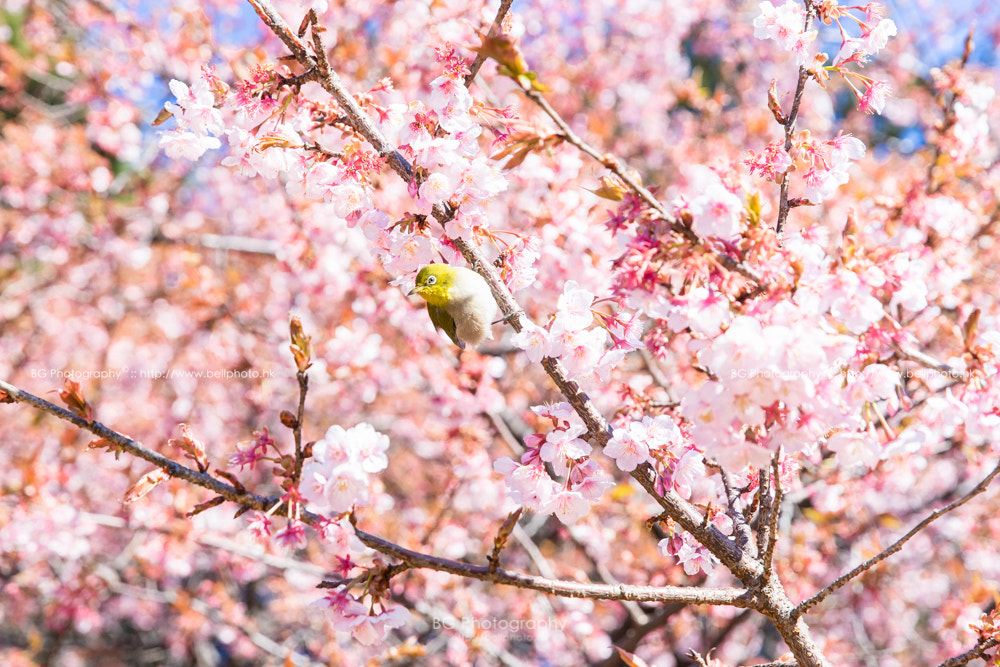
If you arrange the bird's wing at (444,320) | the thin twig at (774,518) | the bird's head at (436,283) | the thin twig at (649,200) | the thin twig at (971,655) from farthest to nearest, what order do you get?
the bird's wing at (444,320) < the bird's head at (436,283) < the thin twig at (971,655) < the thin twig at (774,518) < the thin twig at (649,200)

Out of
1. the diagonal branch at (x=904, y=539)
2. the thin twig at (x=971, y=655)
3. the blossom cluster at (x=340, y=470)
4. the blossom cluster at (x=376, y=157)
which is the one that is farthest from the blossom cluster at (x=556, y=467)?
the thin twig at (x=971, y=655)

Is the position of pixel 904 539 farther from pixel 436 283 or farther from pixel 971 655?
pixel 436 283

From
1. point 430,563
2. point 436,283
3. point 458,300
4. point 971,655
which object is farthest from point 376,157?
point 971,655

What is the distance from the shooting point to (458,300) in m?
2.06

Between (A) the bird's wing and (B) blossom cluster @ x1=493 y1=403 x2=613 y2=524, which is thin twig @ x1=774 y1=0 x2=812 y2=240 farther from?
(A) the bird's wing

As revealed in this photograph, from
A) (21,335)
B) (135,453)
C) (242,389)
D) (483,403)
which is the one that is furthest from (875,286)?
(21,335)

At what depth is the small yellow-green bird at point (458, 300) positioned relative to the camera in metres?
1.90

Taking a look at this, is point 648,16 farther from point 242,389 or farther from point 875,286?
point 875,286

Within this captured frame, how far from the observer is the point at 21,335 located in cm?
733

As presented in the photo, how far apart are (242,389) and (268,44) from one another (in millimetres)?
3098

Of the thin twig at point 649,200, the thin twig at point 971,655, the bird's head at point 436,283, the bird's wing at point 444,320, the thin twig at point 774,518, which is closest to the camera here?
the thin twig at point 649,200

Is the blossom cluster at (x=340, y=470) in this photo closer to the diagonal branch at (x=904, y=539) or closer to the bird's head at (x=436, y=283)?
the bird's head at (x=436, y=283)

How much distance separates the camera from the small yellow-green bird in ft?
6.24

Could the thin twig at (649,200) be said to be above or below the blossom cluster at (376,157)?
below
